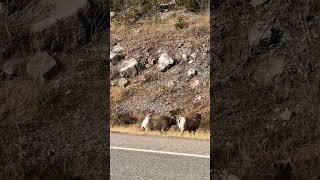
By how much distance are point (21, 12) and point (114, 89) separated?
5402 millimetres

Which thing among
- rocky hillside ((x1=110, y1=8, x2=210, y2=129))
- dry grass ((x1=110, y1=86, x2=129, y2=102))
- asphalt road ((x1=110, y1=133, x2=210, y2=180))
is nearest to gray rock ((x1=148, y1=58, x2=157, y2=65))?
rocky hillside ((x1=110, y1=8, x2=210, y2=129))

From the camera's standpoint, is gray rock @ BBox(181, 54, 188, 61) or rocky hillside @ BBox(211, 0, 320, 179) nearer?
rocky hillside @ BBox(211, 0, 320, 179)

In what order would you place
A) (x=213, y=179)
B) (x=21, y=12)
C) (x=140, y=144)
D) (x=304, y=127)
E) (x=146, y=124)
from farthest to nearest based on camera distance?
(x=21, y=12) → (x=146, y=124) → (x=140, y=144) → (x=304, y=127) → (x=213, y=179)

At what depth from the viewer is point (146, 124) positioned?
12.8m

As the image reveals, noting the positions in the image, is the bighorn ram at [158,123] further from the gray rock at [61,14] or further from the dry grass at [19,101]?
the gray rock at [61,14]

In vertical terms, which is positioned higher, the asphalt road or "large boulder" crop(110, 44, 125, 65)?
"large boulder" crop(110, 44, 125, 65)

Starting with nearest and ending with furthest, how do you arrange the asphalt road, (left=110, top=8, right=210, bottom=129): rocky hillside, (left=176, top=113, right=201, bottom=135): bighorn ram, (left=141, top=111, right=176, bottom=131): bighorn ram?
the asphalt road, (left=176, top=113, right=201, bottom=135): bighorn ram, (left=141, top=111, right=176, bottom=131): bighorn ram, (left=110, top=8, right=210, bottom=129): rocky hillside

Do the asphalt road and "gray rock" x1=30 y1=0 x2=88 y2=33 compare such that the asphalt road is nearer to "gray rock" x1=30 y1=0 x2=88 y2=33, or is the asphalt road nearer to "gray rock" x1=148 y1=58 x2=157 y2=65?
"gray rock" x1=148 y1=58 x2=157 y2=65

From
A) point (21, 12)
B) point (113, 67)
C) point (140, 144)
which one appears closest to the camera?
point (140, 144)

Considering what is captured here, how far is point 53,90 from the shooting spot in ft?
46.7

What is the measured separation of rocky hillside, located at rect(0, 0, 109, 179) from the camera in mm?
8523

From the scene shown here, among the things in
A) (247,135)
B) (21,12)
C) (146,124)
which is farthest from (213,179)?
(21,12)

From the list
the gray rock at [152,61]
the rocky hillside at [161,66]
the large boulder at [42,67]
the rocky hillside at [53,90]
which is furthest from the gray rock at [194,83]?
the large boulder at [42,67]

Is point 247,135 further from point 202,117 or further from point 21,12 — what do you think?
point 21,12
